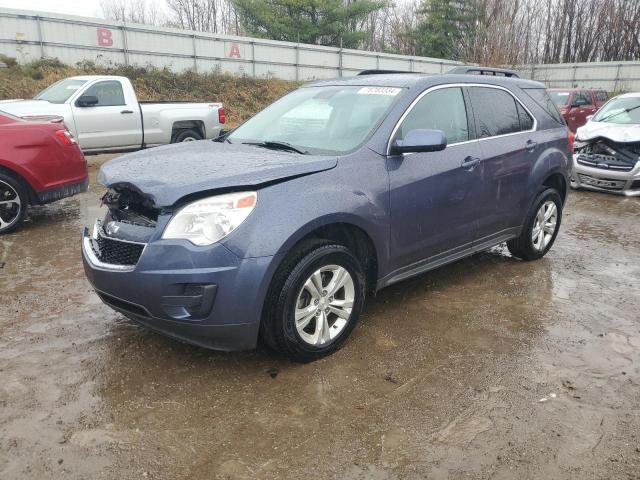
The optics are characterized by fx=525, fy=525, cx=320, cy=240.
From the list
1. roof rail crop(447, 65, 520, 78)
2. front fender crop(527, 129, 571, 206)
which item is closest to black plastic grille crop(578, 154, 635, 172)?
front fender crop(527, 129, 571, 206)

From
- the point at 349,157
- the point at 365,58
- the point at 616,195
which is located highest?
the point at 365,58

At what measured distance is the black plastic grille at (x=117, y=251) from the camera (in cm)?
299

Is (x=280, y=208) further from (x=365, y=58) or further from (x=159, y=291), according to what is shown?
(x=365, y=58)

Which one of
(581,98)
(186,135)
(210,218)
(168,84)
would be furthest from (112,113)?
(581,98)

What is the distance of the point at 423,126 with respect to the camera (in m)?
3.90

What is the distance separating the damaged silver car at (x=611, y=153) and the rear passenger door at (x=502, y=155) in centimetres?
470

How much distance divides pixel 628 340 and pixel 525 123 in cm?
218

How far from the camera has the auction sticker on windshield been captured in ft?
12.7

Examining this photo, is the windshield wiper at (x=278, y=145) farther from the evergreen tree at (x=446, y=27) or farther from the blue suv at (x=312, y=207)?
the evergreen tree at (x=446, y=27)

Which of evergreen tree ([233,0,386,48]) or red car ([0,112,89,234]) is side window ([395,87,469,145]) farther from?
evergreen tree ([233,0,386,48])

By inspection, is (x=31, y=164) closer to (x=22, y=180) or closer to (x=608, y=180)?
(x=22, y=180)

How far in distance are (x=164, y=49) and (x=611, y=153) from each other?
739 inches

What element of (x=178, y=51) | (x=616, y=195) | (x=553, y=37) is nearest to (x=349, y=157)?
(x=616, y=195)

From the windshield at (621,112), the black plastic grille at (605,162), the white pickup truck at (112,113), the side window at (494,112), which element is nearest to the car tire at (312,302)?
the side window at (494,112)
